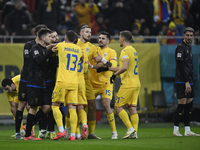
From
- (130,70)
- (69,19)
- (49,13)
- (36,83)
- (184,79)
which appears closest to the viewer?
(36,83)

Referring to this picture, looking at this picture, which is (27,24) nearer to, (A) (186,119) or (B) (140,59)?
(B) (140,59)

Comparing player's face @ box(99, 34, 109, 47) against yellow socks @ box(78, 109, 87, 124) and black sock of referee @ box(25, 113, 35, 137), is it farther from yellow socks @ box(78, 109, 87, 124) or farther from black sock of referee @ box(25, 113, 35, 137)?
Result: black sock of referee @ box(25, 113, 35, 137)

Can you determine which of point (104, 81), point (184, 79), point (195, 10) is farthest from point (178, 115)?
point (195, 10)

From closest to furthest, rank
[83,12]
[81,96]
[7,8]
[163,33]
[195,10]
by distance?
[81,96]
[7,8]
[83,12]
[163,33]
[195,10]

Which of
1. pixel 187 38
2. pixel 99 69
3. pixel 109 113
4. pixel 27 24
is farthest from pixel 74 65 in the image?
pixel 27 24

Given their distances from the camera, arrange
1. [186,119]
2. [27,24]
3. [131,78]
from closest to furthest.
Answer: [131,78] → [186,119] → [27,24]

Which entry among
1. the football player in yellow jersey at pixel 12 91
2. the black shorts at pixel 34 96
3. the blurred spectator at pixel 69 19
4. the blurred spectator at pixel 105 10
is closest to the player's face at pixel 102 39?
the black shorts at pixel 34 96

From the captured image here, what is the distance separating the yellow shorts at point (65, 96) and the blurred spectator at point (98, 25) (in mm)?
8359

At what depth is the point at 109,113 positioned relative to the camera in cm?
820

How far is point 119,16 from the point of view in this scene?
15.2 m

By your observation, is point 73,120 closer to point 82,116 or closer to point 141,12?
point 82,116

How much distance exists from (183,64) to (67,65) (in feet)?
9.75

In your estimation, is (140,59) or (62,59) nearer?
(62,59)

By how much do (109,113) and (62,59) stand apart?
187 centimetres
